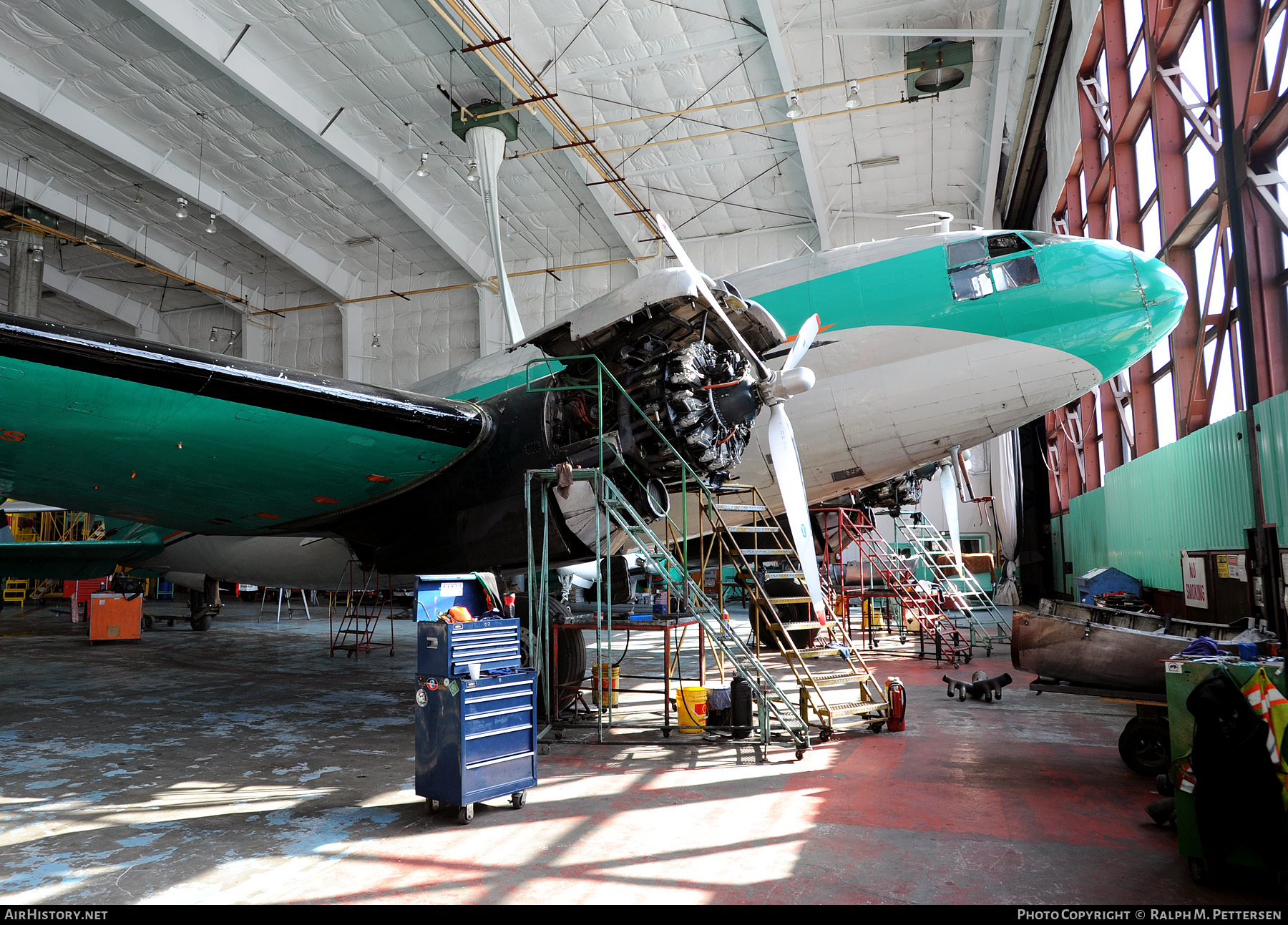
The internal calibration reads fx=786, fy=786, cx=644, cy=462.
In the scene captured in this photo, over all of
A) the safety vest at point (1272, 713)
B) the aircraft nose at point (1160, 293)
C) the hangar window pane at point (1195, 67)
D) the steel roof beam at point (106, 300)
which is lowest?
the safety vest at point (1272, 713)

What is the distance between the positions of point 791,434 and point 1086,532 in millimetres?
15390

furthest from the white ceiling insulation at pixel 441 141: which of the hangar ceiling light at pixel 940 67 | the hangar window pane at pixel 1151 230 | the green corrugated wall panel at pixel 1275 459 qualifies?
the green corrugated wall panel at pixel 1275 459

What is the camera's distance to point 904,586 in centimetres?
1605

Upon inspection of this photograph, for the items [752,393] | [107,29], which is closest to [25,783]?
[752,393]

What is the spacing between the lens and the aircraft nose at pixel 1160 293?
8695mm

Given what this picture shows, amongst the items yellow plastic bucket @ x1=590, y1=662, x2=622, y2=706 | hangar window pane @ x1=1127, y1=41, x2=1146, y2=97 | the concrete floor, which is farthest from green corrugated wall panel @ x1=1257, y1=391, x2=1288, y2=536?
hangar window pane @ x1=1127, y1=41, x2=1146, y2=97

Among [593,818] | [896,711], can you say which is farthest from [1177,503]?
[593,818]

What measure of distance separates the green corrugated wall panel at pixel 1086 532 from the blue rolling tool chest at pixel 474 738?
16.6 meters

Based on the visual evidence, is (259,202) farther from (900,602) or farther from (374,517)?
(900,602)

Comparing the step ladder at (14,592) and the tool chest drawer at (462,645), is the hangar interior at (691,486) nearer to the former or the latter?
the tool chest drawer at (462,645)

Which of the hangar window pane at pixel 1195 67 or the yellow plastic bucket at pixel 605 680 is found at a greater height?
the hangar window pane at pixel 1195 67
